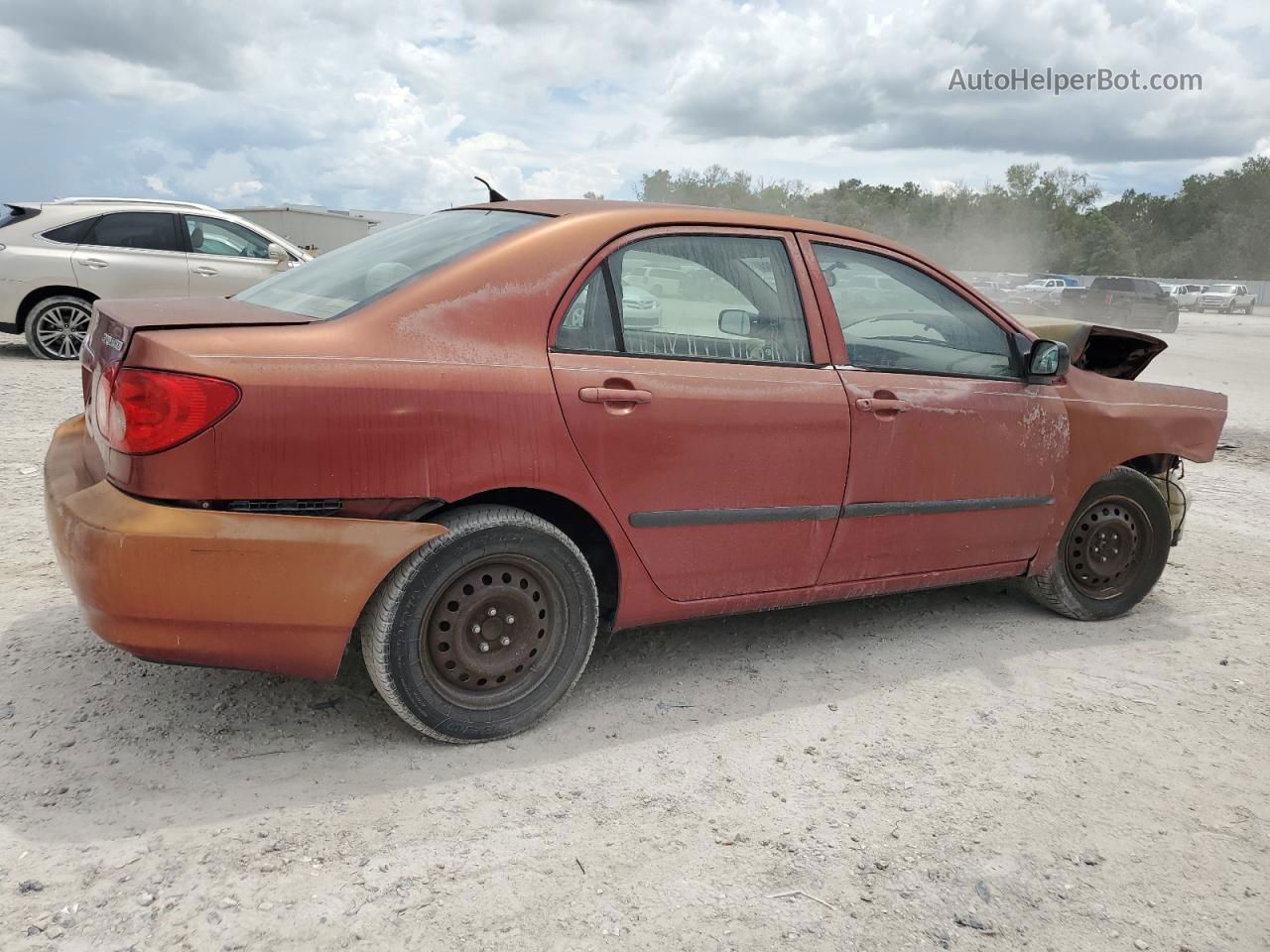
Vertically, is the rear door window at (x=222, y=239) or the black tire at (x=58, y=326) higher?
the rear door window at (x=222, y=239)

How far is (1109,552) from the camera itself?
4.42m

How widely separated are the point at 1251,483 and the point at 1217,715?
4.87 meters

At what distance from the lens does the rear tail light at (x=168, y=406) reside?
8.12ft

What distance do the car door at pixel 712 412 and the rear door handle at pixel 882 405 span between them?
0.09 meters

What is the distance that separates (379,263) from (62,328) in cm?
855

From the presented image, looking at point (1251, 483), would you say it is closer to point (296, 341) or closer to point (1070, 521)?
point (1070, 521)

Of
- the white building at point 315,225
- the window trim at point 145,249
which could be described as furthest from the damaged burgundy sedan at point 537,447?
the white building at point 315,225

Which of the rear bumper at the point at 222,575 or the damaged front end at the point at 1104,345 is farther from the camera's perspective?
the damaged front end at the point at 1104,345

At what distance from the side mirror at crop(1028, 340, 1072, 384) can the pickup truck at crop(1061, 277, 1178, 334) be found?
2722cm

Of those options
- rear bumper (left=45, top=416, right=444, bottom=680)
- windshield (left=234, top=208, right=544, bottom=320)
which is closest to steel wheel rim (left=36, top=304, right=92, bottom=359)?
windshield (left=234, top=208, right=544, bottom=320)

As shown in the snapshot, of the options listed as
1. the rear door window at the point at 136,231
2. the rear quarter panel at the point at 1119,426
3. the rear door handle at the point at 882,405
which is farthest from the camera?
the rear door window at the point at 136,231

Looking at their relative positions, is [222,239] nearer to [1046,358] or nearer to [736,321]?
[736,321]

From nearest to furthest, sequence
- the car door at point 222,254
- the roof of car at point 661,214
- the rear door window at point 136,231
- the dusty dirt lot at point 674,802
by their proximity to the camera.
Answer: the dusty dirt lot at point 674,802, the roof of car at point 661,214, the rear door window at point 136,231, the car door at point 222,254

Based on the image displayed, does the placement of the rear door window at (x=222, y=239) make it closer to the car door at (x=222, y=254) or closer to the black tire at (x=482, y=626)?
the car door at (x=222, y=254)
